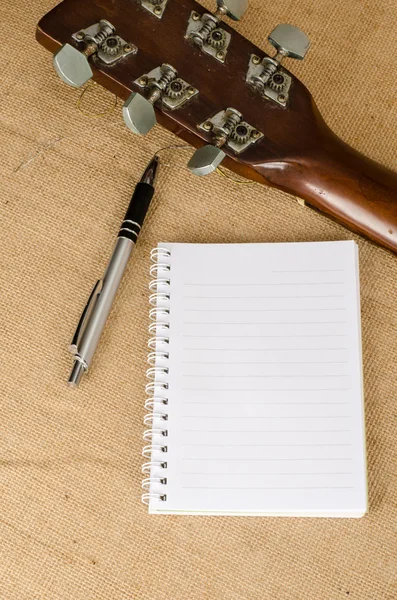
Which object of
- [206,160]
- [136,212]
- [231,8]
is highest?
[231,8]

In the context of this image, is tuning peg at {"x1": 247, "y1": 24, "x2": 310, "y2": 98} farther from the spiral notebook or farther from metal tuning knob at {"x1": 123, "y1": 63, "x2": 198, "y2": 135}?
the spiral notebook

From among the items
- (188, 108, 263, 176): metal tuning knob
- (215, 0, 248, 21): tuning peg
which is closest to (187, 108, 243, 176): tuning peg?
(188, 108, 263, 176): metal tuning knob

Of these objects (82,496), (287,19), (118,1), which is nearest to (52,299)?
(82,496)

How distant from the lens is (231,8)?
0.80 meters

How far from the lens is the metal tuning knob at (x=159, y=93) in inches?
30.3

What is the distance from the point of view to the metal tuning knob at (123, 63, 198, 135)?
2.53 ft

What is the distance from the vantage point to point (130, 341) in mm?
869

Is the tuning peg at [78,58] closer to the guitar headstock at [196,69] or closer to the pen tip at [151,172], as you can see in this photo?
the guitar headstock at [196,69]

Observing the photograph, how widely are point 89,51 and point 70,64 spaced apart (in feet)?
0.12

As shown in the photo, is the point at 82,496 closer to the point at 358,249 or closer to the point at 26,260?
the point at 26,260

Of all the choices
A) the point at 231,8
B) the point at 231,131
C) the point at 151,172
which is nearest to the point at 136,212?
the point at 151,172

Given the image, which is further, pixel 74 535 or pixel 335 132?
pixel 335 132

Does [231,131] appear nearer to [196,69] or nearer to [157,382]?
[196,69]

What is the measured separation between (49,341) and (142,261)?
0.16 metres
